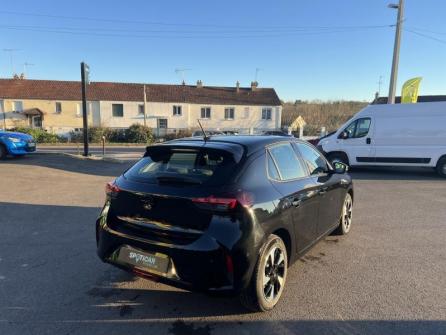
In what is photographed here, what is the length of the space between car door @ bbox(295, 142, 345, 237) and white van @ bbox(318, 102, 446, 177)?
805 cm

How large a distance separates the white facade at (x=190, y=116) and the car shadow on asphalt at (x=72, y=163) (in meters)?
28.5

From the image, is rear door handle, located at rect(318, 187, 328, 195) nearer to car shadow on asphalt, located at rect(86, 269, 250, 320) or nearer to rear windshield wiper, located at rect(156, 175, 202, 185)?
car shadow on asphalt, located at rect(86, 269, 250, 320)

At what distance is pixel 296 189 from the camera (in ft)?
11.6

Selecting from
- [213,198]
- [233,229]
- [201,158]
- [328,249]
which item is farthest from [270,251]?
[328,249]

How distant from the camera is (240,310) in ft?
10.3

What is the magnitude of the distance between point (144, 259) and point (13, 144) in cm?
1254

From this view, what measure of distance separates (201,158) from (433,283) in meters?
2.95

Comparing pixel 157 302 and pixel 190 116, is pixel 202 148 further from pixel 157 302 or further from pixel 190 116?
pixel 190 116

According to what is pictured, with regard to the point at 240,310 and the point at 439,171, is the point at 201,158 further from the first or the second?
the point at 439,171

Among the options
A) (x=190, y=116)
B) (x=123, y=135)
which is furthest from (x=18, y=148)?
(x=190, y=116)

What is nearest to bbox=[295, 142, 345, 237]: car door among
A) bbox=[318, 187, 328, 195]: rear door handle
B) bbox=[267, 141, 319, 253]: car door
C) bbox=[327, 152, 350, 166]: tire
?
bbox=[318, 187, 328, 195]: rear door handle

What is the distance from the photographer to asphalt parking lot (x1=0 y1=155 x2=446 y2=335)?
9.49ft

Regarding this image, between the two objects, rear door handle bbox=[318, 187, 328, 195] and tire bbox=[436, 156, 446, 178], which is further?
tire bbox=[436, 156, 446, 178]

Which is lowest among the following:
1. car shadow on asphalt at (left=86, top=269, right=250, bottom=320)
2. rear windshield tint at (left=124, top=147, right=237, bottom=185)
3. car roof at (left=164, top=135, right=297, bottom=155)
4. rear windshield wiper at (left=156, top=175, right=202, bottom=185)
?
car shadow on asphalt at (left=86, top=269, right=250, bottom=320)
